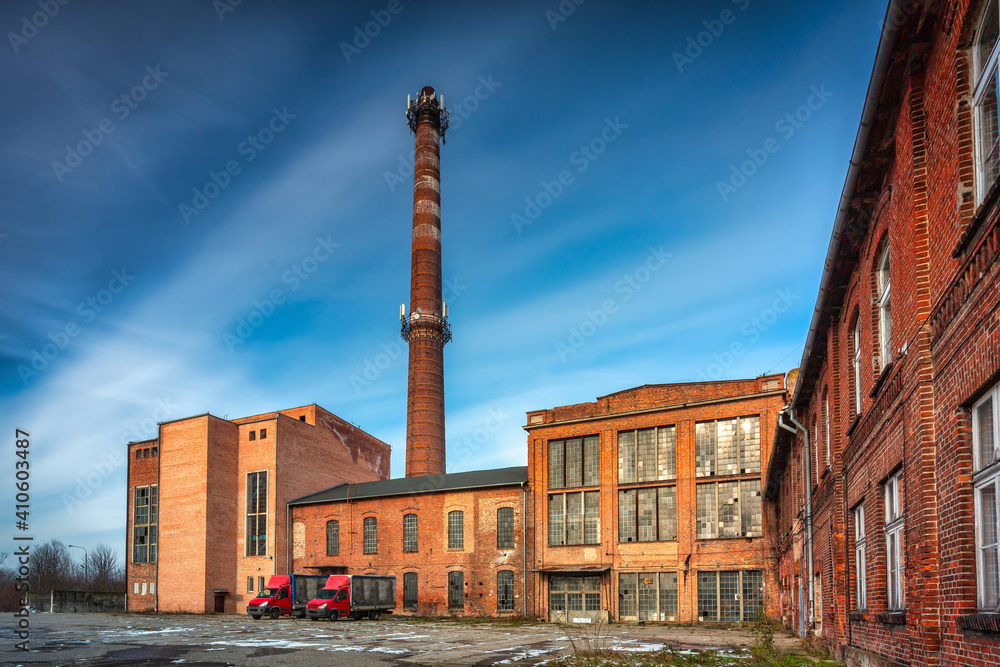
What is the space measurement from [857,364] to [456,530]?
2891cm

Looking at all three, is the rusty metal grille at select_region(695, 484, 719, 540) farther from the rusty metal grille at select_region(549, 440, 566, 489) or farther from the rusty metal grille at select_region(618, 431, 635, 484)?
the rusty metal grille at select_region(549, 440, 566, 489)

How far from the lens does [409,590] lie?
3800 centimetres

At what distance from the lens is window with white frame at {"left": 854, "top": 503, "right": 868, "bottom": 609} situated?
10.2m

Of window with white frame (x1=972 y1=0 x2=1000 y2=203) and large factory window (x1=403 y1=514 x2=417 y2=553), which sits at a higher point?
window with white frame (x1=972 y1=0 x2=1000 y2=203)

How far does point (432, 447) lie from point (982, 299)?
3987 centimetres

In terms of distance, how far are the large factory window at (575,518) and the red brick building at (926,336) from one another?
74.1ft

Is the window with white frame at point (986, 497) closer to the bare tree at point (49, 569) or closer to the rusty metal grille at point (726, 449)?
the rusty metal grille at point (726, 449)

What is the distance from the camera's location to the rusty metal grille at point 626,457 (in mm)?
32531

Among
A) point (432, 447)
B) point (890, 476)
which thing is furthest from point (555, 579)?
point (890, 476)

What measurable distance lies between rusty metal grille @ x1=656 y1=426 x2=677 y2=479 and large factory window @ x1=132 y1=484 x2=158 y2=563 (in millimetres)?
30700

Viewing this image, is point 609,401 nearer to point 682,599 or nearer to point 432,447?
point 682,599

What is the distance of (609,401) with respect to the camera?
33.3 meters

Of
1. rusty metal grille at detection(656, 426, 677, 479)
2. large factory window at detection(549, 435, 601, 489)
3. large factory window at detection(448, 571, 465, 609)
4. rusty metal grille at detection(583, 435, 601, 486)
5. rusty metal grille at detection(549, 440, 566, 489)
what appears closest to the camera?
rusty metal grille at detection(656, 426, 677, 479)

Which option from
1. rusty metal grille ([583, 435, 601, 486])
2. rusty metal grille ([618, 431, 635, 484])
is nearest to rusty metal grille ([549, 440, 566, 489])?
rusty metal grille ([583, 435, 601, 486])
